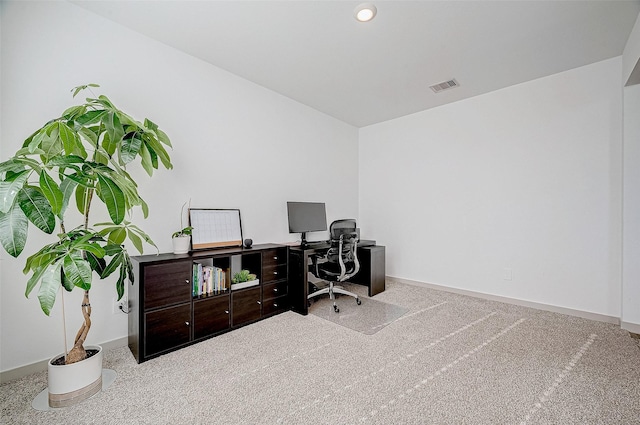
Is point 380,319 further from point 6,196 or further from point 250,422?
point 6,196

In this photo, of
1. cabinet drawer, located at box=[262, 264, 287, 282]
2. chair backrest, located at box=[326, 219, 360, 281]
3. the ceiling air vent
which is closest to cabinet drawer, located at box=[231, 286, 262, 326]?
cabinet drawer, located at box=[262, 264, 287, 282]

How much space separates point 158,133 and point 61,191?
0.89 meters

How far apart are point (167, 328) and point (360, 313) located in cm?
195

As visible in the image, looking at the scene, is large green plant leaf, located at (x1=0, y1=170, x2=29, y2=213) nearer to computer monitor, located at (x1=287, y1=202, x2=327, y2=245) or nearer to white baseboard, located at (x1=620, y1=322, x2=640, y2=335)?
computer monitor, located at (x1=287, y1=202, x2=327, y2=245)

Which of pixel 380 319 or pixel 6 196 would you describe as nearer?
pixel 6 196

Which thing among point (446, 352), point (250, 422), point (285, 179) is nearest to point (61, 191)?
point (250, 422)

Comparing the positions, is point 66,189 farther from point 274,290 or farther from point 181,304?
point 274,290

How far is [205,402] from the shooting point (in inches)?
63.7

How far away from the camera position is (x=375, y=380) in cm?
183

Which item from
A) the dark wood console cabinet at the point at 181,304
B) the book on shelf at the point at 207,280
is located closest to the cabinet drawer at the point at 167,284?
the dark wood console cabinet at the point at 181,304

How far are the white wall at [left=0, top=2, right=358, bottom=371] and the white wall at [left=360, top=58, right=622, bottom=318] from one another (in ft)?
5.22

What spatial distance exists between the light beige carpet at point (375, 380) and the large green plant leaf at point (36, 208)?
1.12m

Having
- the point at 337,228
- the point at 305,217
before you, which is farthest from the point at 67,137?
the point at 305,217

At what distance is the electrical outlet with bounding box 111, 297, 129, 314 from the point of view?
228cm
